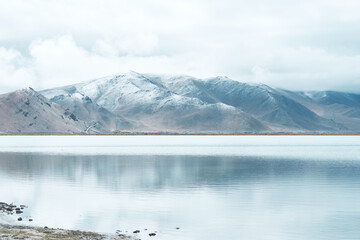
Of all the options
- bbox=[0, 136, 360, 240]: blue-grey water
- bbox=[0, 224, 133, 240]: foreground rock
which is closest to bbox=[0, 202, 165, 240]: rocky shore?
bbox=[0, 224, 133, 240]: foreground rock

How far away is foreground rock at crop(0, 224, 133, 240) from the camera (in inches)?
1171

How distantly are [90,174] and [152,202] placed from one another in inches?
1201

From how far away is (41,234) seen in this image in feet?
102

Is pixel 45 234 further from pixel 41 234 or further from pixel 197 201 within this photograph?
pixel 197 201

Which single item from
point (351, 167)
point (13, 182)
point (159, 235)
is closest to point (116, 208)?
point (159, 235)

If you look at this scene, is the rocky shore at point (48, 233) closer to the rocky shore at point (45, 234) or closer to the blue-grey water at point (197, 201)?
the rocky shore at point (45, 234)

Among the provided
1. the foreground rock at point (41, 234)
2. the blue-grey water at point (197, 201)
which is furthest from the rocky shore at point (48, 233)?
the blue-grey water at point (197, 201)

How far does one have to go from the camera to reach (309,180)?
220ft

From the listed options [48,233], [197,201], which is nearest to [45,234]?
[48,233]

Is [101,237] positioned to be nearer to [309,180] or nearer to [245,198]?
[245,198]

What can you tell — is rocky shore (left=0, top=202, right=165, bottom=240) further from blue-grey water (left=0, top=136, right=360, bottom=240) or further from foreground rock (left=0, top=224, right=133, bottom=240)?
blue-grey water (left=0, top=136, right=360, bottom=240)

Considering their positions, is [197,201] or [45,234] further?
[197,201]

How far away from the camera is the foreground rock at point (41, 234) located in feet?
97.6

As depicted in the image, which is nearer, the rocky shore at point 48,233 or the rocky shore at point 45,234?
the rocky shore at point 45,234
